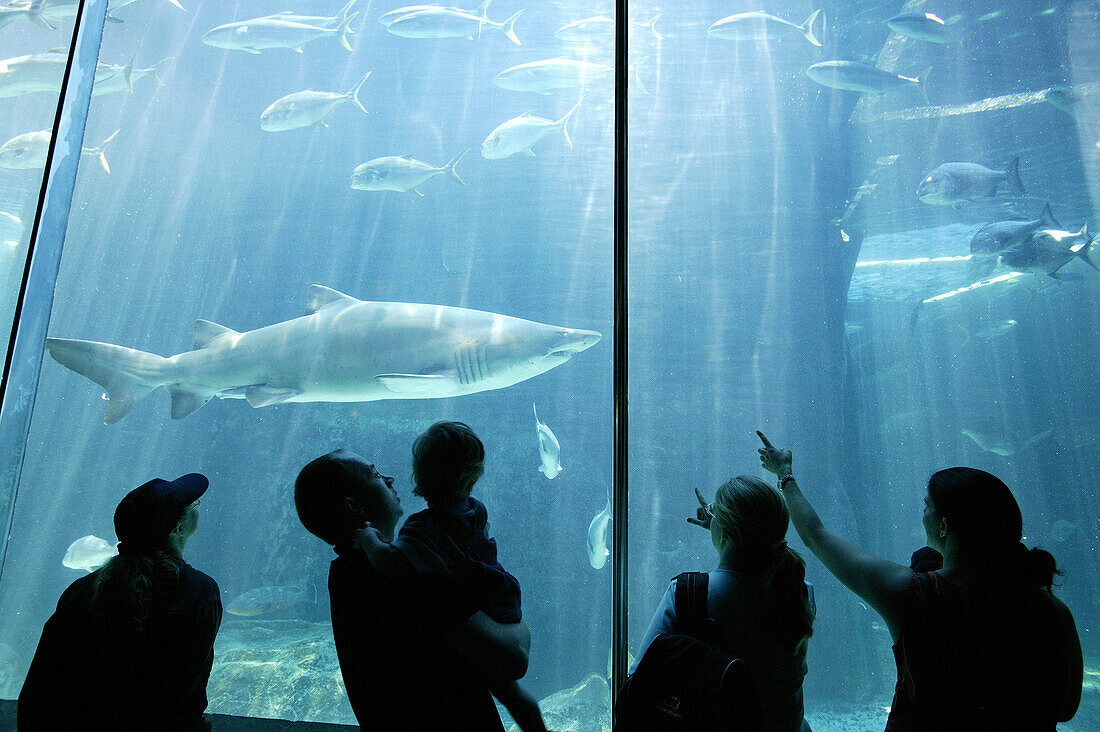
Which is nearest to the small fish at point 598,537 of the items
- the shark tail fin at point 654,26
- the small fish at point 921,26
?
the small fish at point 921,26

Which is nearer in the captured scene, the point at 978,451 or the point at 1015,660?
the point at 1015,660

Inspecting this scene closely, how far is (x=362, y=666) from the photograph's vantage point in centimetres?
106

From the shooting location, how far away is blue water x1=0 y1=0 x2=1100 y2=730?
Result: 376 inches

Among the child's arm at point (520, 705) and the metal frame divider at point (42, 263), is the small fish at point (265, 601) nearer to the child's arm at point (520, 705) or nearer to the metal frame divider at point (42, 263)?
the metal frame divider at point (42, 263)

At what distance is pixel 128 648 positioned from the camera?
3.66 ft

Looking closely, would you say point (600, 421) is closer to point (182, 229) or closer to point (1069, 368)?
point (182, 229)

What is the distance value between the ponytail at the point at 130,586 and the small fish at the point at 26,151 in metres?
1.62

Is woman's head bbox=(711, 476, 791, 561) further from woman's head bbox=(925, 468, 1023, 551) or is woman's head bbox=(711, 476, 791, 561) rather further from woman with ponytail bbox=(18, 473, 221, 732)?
woman with ponytail bbox=(18, 473, 221, 732)

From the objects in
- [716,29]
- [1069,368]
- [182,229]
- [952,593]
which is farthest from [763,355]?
[1069,368]

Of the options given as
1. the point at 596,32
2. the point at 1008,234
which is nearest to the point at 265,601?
the point at 1008,234

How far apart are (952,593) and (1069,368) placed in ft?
130

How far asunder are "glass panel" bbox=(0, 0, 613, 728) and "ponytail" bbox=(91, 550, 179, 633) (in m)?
1.92

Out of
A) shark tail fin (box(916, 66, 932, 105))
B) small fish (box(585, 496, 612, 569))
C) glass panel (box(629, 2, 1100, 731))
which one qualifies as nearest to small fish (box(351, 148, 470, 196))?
small fish (box(585, 496, 612, 569))

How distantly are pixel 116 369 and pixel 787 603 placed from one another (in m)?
3.20
